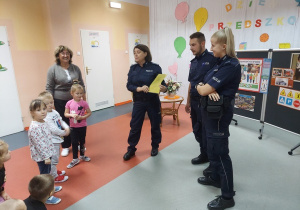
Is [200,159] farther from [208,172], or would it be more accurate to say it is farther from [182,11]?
[182,11]

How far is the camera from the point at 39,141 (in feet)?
5.86

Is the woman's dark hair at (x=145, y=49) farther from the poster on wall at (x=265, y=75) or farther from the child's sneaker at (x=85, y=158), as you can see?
the poster on wall at (x=265, y=75)

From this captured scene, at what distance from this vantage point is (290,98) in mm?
2986

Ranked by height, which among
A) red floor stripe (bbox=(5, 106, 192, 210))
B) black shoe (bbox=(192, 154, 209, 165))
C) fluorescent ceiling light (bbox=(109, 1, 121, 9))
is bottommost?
red floor stripe (bbox=(5, 106, 192, 210))

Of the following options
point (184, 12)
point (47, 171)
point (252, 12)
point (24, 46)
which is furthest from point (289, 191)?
point (24, 46)

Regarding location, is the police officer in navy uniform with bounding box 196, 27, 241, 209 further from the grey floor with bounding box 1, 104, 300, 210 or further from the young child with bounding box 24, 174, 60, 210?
the young child with bounding box 24, 174, 60, 210

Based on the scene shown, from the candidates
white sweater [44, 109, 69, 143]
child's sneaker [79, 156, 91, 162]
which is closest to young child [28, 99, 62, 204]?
white sweater [44, 109, 69, 143]

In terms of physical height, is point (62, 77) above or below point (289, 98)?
above

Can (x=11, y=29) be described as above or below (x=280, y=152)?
above

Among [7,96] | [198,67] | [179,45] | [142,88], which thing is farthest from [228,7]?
[7,96]

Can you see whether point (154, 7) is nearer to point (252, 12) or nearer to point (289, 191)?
point (252, 12)

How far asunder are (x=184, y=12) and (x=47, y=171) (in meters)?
4.77

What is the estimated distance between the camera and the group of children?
50.7 inches

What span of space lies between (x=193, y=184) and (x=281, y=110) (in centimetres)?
201
